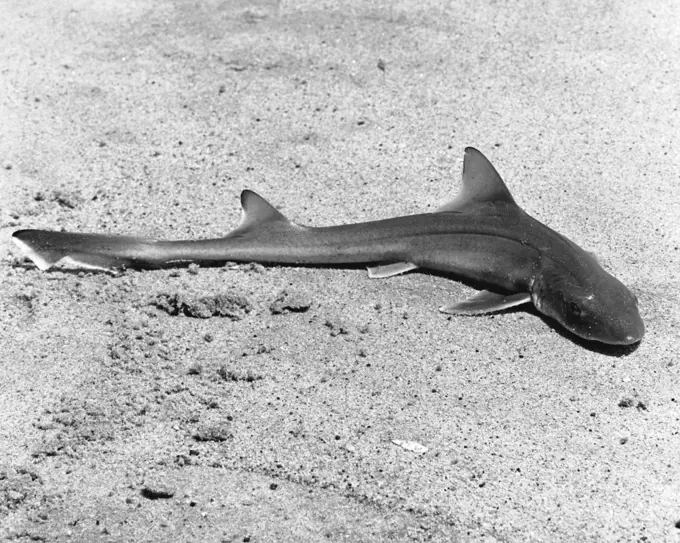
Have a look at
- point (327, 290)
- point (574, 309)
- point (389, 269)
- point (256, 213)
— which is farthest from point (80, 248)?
point (574, 309)

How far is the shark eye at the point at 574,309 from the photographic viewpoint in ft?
13.8

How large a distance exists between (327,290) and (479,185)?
1.00 metres

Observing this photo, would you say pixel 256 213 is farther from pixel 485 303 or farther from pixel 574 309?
pixel 574 309

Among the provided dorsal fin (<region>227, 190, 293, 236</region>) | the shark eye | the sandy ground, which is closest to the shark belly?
the sandy ground

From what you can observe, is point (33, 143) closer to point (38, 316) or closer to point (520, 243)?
point (38, 316)

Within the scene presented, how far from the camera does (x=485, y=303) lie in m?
4.43

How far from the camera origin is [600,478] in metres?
3.55

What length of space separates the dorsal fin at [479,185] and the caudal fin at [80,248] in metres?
1.70

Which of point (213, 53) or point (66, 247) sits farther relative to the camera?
point (213, 53)

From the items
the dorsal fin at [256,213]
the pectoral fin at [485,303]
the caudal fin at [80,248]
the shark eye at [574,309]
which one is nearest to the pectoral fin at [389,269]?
the pectoral fin at [485,303]

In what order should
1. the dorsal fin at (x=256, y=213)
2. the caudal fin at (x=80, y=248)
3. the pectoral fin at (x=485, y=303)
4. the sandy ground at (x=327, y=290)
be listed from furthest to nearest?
the dorsal fin at (x=256, y=213), the caudal fin at (x=80, y=248), the pectoral fin at (x=485, y=303), the sandy ground at (x=327, y=290)

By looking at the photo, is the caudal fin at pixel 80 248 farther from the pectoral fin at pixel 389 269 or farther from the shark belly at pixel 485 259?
the shark belly at pixel 485 259

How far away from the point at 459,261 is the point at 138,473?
1.98 m

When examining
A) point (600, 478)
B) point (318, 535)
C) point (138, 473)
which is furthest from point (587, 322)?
point (138, 473)
